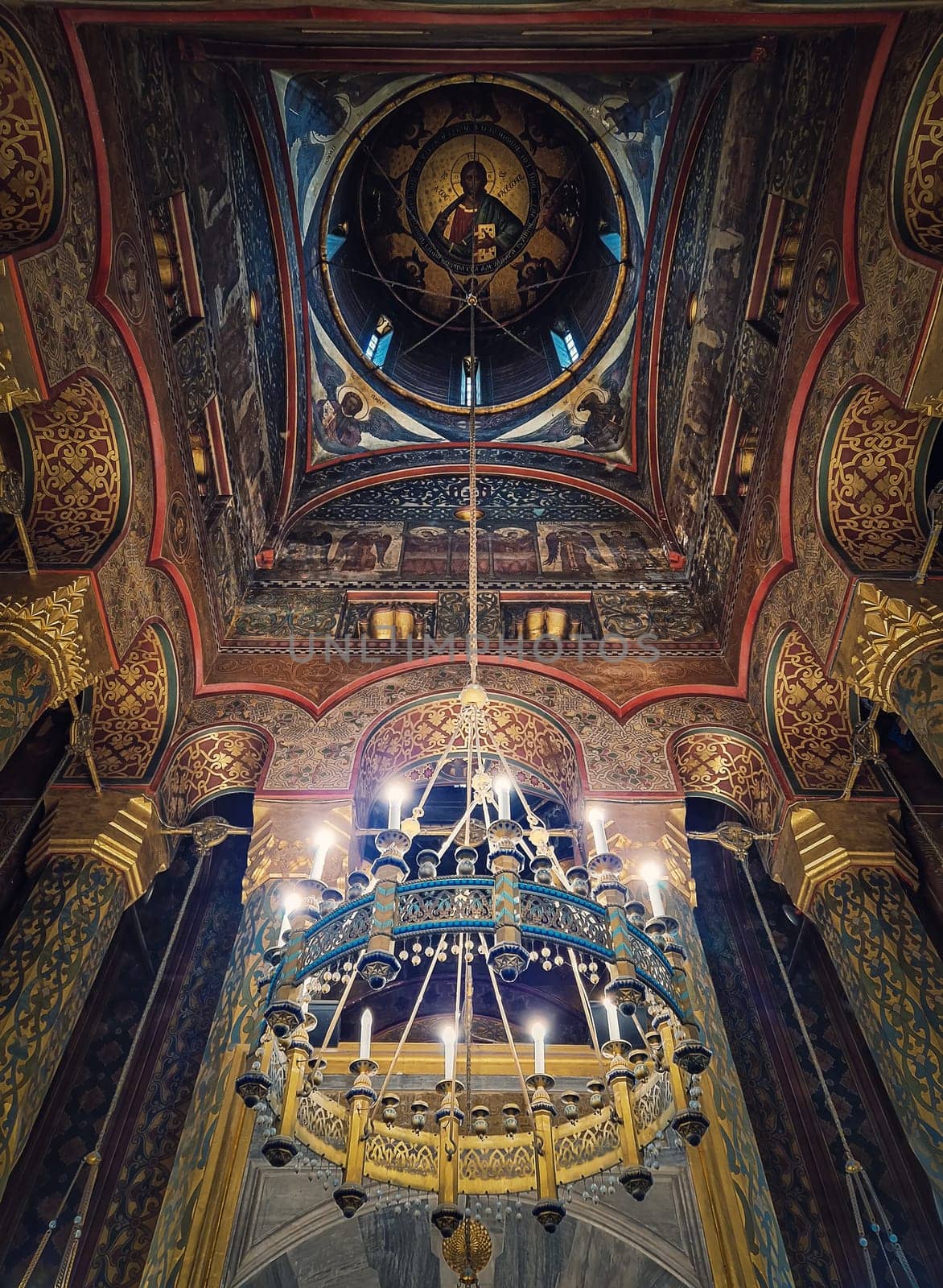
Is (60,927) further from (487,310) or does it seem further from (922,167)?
(487,310)

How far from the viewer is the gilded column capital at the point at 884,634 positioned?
16.4 ft

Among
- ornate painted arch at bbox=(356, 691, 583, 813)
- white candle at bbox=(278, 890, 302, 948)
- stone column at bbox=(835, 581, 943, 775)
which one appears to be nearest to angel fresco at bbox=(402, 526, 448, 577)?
ornate painted arch at bbox=(356, 691, 583, 813)

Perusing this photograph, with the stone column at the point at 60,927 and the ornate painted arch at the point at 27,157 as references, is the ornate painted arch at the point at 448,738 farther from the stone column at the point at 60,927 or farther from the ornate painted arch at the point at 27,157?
the ornate painted arch at the point at 27,157

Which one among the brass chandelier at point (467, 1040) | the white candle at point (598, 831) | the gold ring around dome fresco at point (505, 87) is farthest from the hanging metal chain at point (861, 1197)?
the gold ring around dome fresco at point (505, 87)

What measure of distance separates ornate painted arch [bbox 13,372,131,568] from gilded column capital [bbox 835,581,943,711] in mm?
4923

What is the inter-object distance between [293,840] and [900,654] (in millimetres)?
4037

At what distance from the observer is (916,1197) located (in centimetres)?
480

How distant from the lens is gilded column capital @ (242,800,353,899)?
18.2 ft

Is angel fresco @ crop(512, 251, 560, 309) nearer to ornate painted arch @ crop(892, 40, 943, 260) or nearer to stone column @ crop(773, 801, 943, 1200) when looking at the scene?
ornate painted arch @ crop(892, 40, 943, 260)

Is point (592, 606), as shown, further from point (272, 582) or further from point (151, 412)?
point (151, 412)

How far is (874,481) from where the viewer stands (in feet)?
18.9

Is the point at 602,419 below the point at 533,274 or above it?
below

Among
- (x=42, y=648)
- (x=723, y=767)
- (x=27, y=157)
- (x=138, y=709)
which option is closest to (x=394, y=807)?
(x=42, y=648)

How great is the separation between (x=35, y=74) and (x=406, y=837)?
4687 millimetres
